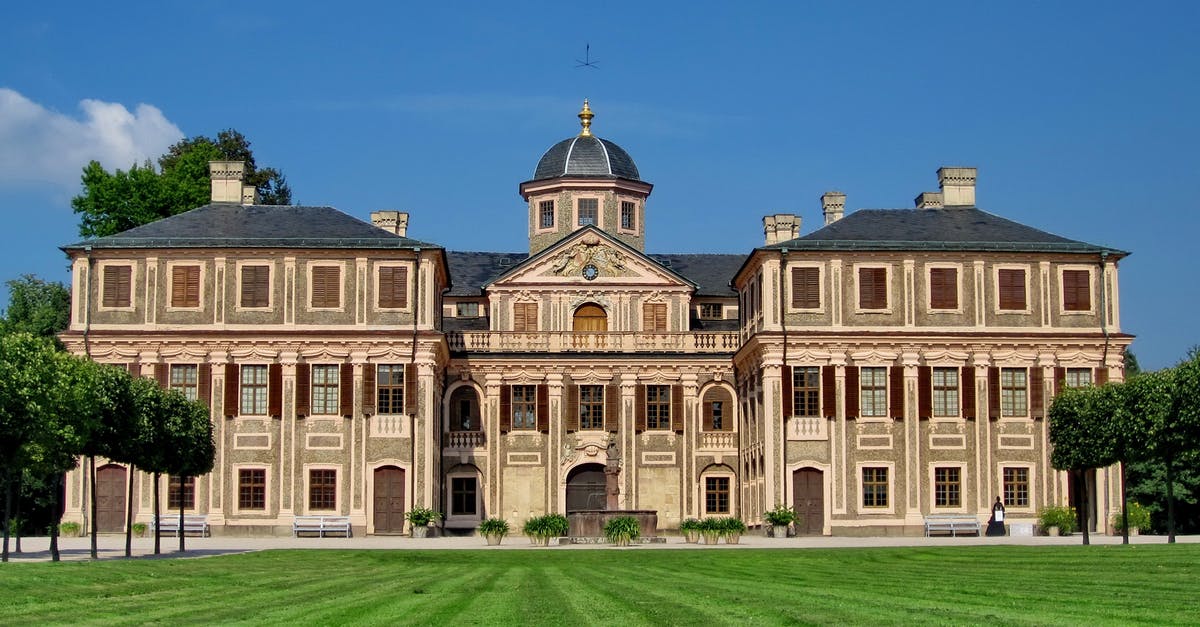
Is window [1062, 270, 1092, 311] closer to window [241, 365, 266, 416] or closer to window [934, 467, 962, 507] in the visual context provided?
window [934, 467, 962, 507]

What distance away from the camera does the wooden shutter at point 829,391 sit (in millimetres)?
54750

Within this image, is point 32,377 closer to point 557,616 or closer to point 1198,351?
point 557,616

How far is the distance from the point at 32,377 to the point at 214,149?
41.3 metres

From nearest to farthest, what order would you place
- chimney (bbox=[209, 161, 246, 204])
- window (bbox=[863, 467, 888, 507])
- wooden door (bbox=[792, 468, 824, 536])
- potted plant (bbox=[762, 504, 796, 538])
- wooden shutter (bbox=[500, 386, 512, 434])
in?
potted plant (bbox=[762, 504, 796, 538])
wooden door (bbox=[792, 468, 824, 536])
window (bbox=[863, 467, 888, 507])
chimney (bbox=[209, 161, 246, 204])
wooden shutter (bbox=[500, 386, 512, 434])

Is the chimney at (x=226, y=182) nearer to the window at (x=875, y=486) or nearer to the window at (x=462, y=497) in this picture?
Result: the window at (x=462, y=497)

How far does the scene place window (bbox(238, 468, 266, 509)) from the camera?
54.9m

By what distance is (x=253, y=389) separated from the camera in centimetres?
5559

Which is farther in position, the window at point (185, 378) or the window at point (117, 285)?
the window at point (117, 285)

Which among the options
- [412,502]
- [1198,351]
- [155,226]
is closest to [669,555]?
[1198,351]

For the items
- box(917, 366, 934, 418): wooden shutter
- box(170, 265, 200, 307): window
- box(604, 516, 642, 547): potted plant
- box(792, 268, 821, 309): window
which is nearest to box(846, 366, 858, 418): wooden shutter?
box(917, 366, 934, 418): wooden shutter

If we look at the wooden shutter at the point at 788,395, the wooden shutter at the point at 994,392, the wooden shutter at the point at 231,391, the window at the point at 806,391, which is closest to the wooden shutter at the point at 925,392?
the wooden shutter at the point at 994,392

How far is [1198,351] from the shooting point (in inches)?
1604

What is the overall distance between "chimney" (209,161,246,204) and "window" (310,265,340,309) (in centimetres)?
697

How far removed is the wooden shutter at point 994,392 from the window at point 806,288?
22.1ft
